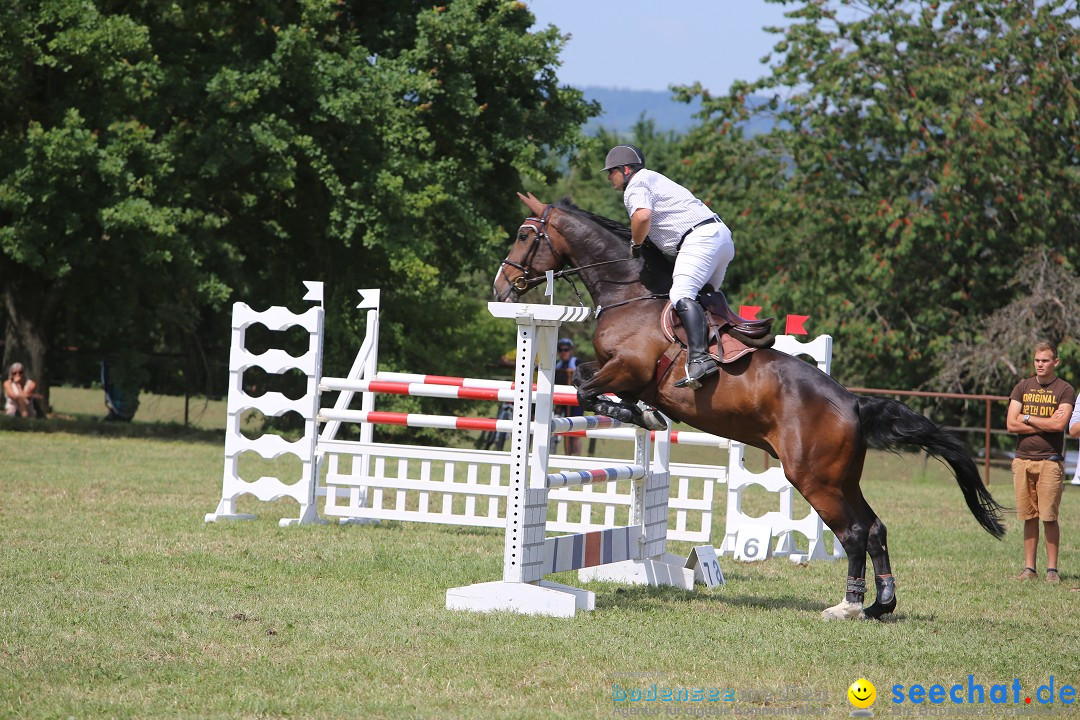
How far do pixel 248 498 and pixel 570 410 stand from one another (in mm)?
3350

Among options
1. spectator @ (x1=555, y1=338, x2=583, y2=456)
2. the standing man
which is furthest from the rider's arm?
spectator @ (x1=555, y1=338, x2=583, y2=456)

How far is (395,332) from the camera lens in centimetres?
2114

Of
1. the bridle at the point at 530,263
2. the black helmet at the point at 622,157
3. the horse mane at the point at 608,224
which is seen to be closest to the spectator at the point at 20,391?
the bridle at the point at 530,263

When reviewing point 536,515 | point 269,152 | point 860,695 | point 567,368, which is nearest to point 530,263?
point 536,515

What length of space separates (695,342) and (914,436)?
1.32m

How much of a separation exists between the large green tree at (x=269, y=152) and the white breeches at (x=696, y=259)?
12470 millimetres

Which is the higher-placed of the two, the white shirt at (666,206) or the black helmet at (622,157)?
the black helmet at (622,157)

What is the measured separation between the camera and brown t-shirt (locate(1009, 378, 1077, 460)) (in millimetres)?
8516

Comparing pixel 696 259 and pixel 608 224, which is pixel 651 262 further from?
pixel 696 259

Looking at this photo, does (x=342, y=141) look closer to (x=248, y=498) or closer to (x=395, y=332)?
(x=395, y=332)

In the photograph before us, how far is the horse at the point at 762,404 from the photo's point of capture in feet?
20.8

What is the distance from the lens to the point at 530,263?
6.88m

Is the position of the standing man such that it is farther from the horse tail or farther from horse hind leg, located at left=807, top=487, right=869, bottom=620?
horse hind leg, located at left=807, top=487, right=869, bottom=620

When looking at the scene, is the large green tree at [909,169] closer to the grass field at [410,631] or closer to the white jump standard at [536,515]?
the grass field at [410,631]
